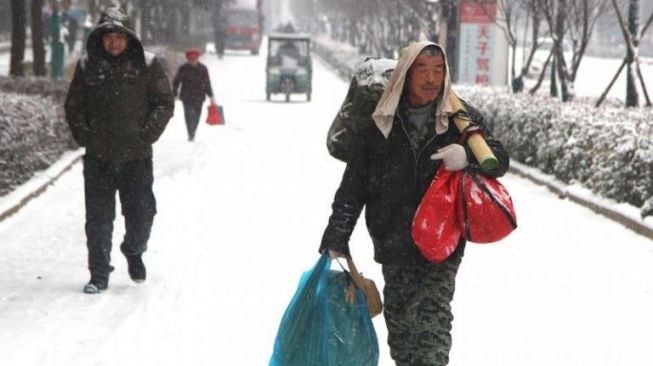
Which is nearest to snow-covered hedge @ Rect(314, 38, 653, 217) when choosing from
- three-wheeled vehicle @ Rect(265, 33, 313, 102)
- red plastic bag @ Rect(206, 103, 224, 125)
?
red plastic bag @ Rect(206, 103, 224, 125)

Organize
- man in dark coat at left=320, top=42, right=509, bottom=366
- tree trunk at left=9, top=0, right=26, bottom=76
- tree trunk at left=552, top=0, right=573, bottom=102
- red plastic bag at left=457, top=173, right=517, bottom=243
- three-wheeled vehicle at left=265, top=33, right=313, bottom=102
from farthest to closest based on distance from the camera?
three-wheeled vehicle at left=265, top=33, right=313, bottom=102
tree trunk at left=9, top=0, right=26, bottom=76
tree trunk at left=552, top=0, right=573, bottom=102
man in dark coat at left=320, top=42, right=509, bottom=366
red plastic bag at left=457, top=173, right=517, bottom=243

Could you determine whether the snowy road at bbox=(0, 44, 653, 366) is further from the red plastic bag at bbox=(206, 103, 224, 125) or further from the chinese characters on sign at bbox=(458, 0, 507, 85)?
the chinese characters on sign at bbox=(458, 0, 507, 85)

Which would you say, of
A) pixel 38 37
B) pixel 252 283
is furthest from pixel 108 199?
pixel 38 37

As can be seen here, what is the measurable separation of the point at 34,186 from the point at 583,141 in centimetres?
553

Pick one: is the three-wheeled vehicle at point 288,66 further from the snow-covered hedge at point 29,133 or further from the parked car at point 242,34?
the parked car at point 242,34

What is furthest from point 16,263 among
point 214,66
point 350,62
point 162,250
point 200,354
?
point 214,66

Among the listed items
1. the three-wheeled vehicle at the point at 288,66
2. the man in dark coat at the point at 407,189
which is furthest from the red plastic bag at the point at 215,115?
the three-wheeled vehicle at the point at 288,66

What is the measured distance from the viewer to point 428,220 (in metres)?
4.73

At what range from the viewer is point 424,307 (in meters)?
4.97

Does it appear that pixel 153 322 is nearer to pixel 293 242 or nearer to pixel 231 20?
pixel 293 242

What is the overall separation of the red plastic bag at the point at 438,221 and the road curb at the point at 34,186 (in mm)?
7506

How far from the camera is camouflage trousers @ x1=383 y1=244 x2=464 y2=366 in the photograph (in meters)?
4.96

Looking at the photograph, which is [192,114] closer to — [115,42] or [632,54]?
[632,54]

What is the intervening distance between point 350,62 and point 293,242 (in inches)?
1555
